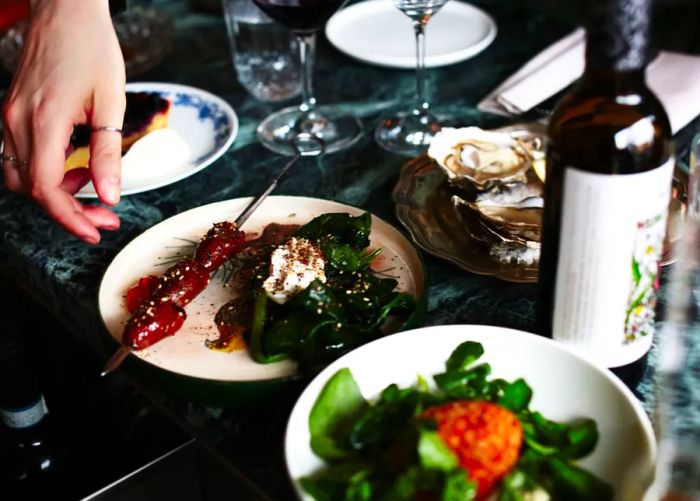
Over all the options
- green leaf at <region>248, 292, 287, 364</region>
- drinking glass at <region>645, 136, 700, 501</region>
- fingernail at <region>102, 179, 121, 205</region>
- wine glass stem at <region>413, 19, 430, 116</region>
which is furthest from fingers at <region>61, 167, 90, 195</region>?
drinking glass at <region>645, 136, 700, 501</region>

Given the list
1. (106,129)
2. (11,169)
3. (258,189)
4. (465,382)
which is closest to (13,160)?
(11,169)

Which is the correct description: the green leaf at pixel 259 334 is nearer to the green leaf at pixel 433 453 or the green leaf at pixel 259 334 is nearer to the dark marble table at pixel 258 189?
the dark marble table at pixel 258 189

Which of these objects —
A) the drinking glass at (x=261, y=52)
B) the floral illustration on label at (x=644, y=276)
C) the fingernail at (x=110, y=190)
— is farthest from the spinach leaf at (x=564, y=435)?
the drinking glass at (x=261, y=52)

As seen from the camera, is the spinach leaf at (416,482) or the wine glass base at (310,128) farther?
the wine glass base at (310,128)

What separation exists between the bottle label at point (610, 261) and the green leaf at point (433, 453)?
20cm

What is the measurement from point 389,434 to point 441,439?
63 millimetres

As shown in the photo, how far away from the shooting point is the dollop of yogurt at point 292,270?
76 cm

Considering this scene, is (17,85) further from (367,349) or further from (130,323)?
(367,349)

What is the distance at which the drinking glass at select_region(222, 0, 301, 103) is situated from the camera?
1363 mm

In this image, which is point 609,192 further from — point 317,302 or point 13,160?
point 13,160

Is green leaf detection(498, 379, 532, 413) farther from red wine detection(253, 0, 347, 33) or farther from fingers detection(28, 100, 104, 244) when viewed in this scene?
red wine detection(253, 0, 347, 33)

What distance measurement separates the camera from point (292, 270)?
0.77 meters

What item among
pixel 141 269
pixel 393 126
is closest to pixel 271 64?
pixel 393 126

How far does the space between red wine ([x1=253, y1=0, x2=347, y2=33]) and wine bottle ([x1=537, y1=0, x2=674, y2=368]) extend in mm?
510
